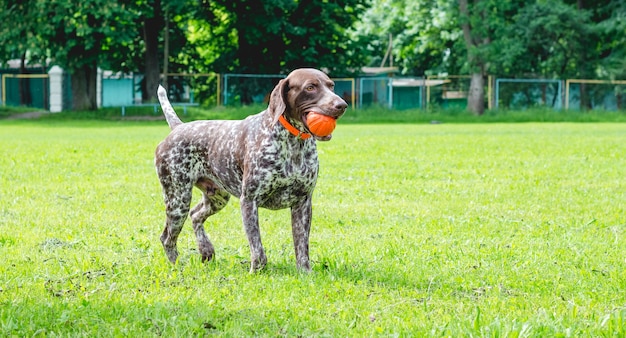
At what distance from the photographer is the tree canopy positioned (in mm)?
41938

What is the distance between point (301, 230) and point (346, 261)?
0.55 meters

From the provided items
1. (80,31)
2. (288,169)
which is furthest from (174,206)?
(80,31)

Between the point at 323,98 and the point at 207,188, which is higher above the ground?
the point at 323,98

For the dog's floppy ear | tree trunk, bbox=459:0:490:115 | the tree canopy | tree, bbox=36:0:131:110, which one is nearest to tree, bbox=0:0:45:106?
the tree canopy

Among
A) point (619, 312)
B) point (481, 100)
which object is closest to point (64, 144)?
point (619, 312)

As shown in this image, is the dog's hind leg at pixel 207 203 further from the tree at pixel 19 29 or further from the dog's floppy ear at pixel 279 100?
the tree at pixel 19 29

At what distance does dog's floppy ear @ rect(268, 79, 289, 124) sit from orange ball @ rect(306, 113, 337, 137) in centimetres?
31

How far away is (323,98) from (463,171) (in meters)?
9.48

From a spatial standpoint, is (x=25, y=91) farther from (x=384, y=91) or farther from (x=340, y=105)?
(x=340, y=105)

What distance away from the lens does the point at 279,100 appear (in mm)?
6836

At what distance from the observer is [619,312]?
18.0 ft

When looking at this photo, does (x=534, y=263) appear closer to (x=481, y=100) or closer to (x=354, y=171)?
(x=354, y=171)

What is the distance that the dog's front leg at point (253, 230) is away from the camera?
23.1 feet

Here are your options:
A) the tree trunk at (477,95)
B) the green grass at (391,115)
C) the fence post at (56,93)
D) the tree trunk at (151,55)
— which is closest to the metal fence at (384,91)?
the fence post at (56,93)
